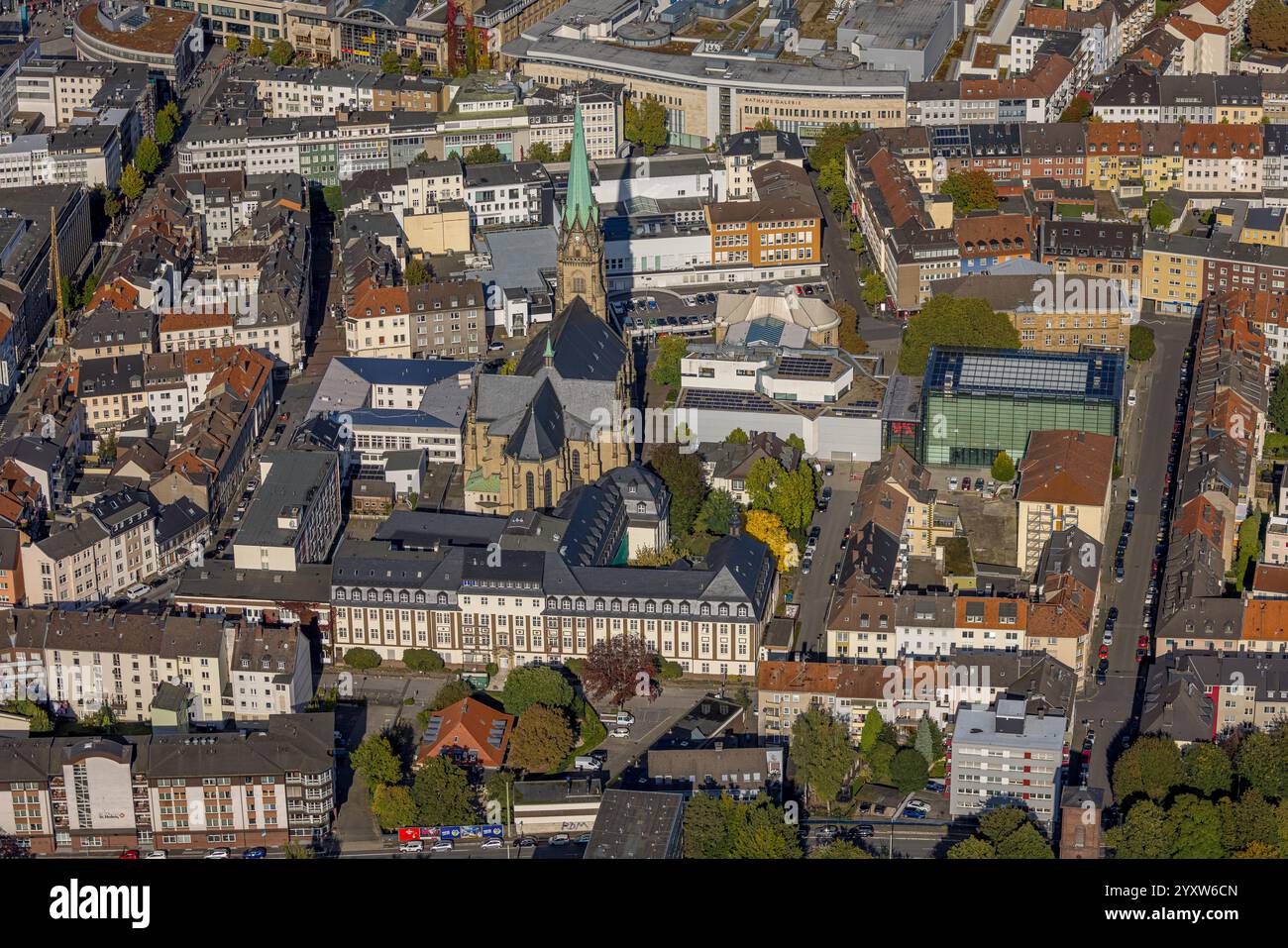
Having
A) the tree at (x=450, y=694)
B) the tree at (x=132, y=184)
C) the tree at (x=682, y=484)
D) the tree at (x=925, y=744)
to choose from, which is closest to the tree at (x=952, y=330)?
the tree at (x=682, y=484)

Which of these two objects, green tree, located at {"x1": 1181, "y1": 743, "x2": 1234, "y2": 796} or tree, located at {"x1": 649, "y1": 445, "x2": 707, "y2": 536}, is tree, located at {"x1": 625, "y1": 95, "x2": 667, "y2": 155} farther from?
green tree, located at {"x1": 1181, "y1": 743, "x2": 1234, "y2": 796}

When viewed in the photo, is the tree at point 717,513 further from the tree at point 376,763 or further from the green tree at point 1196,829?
the green tree at point 1196,829

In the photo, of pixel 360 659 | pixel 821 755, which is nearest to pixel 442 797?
pixel 360 659

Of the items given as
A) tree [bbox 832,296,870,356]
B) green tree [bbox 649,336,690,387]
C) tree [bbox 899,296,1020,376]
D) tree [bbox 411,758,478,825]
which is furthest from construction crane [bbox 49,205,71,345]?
tree [bbox 411,758,478,825]

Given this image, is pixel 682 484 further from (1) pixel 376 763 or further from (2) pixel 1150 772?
(2) pixel 1150 772

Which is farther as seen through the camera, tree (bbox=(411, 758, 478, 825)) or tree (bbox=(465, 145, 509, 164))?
tree (bbox=(465, 145, 509, 164))
